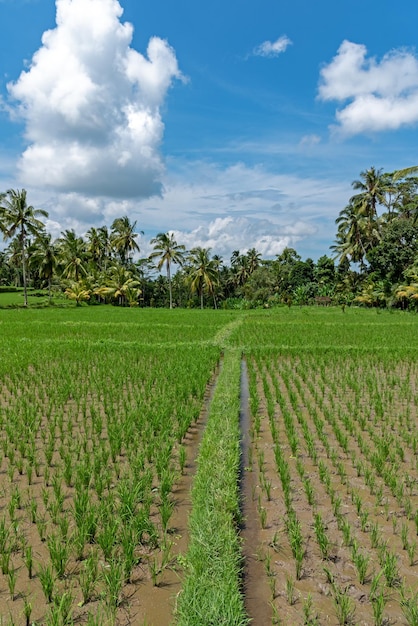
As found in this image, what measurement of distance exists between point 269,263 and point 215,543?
46.7m

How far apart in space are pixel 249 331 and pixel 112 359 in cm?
686

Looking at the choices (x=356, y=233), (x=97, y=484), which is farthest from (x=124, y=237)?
(x=97, y=484)

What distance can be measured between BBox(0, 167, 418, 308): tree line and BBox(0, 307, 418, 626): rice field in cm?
2056

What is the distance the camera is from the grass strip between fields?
2.06 metres

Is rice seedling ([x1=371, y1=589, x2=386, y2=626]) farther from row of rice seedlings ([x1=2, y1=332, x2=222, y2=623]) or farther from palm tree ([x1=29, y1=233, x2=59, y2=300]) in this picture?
palm tree ([x1=29, y1=233, x2=59, y2=300])

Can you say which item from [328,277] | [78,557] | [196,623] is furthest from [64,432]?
[328,277]

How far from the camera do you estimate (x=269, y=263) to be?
4816cm

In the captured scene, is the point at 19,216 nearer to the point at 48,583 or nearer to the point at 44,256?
the point at 44,256

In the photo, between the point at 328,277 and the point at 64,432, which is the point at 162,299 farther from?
the point at 64,432

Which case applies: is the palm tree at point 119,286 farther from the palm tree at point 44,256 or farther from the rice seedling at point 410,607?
the rice seedling at point 410,607

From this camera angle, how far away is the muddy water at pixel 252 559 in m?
2.20

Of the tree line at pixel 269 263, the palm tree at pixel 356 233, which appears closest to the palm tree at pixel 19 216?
the tree line at pixel 269 263

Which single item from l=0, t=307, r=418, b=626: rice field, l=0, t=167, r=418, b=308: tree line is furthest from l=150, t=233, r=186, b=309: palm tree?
l=0, t=307, r=418, b=626: rice field

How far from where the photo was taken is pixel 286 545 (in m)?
2.75
